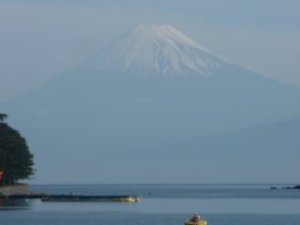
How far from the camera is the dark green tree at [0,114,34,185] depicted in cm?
13700

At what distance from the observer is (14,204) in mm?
124188

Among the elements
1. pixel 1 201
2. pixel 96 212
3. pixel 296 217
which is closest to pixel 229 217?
pixel 296 217

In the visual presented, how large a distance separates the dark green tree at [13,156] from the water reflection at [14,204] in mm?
4070

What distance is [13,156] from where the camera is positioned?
13738 centimetres

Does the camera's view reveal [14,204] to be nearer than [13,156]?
Yes

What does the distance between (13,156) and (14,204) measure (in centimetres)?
1388

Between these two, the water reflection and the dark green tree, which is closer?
the water reflection

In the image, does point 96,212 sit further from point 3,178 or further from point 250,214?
point 3,178

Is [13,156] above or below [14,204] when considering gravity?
above

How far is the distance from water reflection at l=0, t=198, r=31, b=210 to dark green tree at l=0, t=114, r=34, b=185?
13.4 ft

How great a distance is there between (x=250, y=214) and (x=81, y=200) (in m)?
31.1

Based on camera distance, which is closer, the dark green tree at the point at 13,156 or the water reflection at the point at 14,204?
the water reflection at the point at 14,204

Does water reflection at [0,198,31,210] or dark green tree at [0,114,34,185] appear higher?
dark green tree at [0,114,34,185]

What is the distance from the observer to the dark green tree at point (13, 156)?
13700cm
